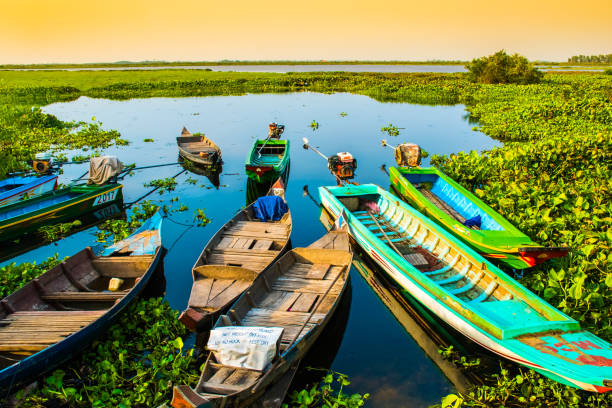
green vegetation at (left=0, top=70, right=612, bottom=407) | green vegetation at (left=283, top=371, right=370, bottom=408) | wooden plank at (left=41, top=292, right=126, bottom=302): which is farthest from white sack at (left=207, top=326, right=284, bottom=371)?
wooden plank at (left=41, top=292, right=126, bottom=302)

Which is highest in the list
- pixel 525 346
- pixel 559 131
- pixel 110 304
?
pixel 559 131

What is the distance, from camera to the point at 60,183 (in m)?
19.4

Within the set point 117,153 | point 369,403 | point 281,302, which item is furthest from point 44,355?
point 117,153

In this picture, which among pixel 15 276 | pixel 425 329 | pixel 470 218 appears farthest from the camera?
pixel 470 218

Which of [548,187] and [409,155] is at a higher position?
[409,155]

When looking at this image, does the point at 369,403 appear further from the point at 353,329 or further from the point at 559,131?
the point at 559,131

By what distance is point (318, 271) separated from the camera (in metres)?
9.94

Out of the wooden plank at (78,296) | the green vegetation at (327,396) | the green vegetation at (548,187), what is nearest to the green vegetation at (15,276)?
the green vegetation at (548,187)

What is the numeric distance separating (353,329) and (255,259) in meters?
3.49


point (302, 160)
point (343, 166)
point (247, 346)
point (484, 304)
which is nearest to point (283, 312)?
point (247, 346)

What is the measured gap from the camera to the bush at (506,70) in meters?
58.4

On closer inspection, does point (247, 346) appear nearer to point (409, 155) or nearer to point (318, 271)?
point (318, 271)

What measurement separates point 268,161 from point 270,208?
315 inches

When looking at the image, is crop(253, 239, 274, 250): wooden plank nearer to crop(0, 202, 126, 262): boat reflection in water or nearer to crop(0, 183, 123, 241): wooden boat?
crop(0, 202, 126, 262): boat reflection in water
